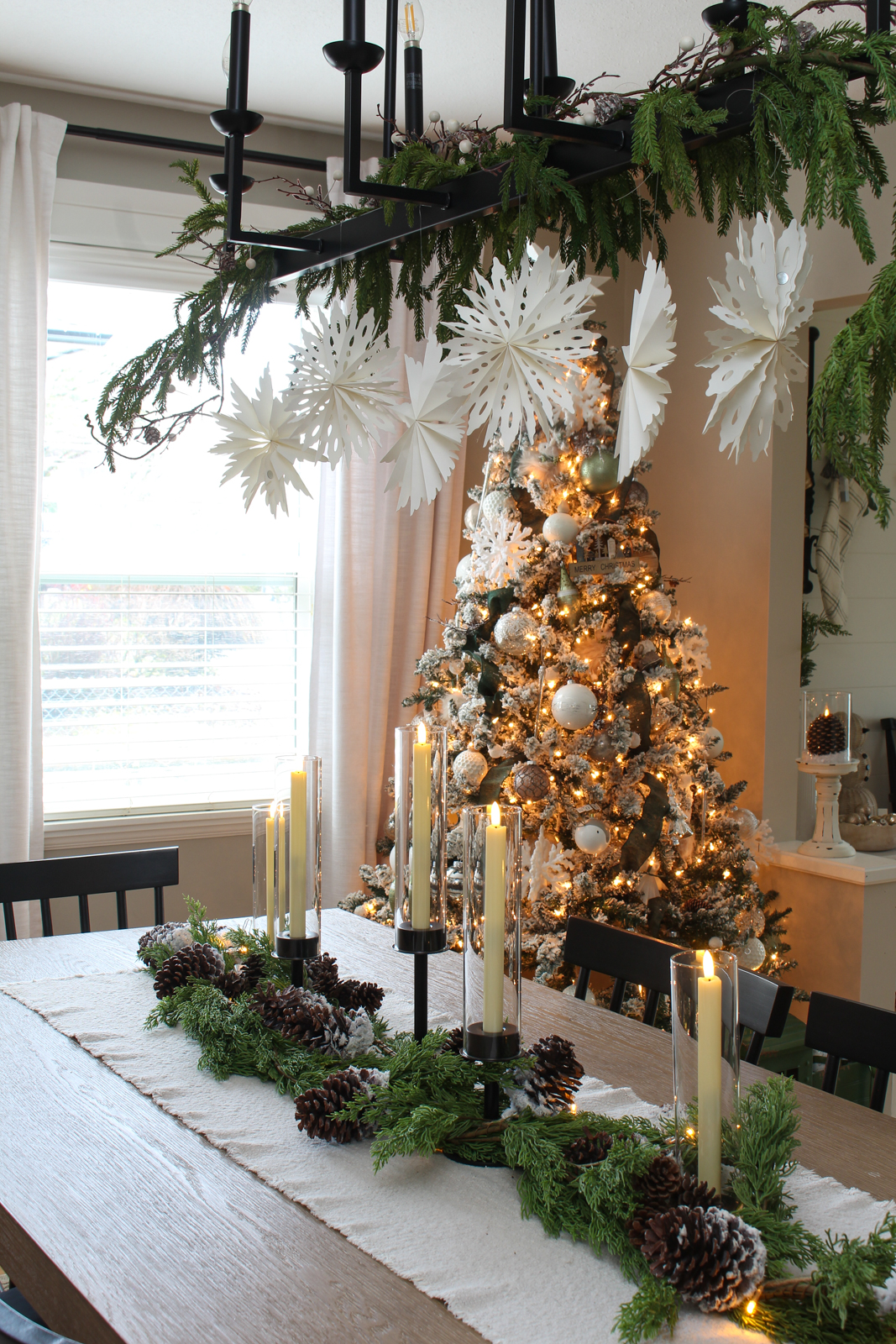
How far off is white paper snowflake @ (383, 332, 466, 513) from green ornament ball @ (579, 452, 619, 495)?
1.60 meters

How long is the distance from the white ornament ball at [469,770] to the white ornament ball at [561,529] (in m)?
0.59

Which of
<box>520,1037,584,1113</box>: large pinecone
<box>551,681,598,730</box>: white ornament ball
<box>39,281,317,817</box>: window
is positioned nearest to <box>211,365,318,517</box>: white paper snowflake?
<box>520,1037,584,1113</box>: large pinecone

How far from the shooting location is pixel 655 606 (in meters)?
2.91

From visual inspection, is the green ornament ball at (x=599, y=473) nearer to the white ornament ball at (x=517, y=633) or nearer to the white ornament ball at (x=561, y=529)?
the white ornament ball at (x=561, y=529)

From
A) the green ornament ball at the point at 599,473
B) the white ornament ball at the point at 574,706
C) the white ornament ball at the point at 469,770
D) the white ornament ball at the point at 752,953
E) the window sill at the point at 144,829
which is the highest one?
the green ornament ball at the point at 599,473

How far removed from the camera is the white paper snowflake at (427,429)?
44.3 inches

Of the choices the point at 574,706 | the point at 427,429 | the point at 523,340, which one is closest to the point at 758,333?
the point at 523,340

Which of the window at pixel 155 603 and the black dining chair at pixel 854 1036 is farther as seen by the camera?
the window at pixel 155 603

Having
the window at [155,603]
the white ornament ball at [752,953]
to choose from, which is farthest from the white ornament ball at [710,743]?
the window at [155,603]

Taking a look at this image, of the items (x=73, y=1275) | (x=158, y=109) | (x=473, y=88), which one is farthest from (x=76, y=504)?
(x=73, y=1275)

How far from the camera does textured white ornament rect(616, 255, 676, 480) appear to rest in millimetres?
911

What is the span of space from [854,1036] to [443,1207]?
60 cm

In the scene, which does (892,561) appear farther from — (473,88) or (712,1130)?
(712,1130)

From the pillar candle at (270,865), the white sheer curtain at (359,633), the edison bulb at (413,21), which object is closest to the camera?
the edison bulb at (413,21)
